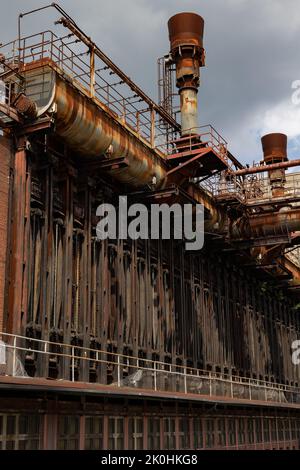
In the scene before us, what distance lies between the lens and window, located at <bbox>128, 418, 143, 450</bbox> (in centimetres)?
2105

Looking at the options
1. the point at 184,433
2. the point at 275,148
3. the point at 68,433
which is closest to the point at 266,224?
the point at 184,433

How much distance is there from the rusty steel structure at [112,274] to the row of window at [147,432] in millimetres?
54

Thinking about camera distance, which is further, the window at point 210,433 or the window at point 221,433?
the window at point 221,433

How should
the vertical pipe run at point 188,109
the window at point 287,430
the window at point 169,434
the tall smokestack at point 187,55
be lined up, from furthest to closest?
1. the window at point 287,430
2. the tall smokestack at point 187,55
3. the vertical pipe run at point 188,109
4. the window at point 169,434


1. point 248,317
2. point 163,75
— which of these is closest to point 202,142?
point 163,75

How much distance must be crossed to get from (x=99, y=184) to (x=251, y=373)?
829 inches

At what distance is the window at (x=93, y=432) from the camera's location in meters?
18.9

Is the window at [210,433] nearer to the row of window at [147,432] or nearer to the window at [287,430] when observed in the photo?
the row of window at [147,432]

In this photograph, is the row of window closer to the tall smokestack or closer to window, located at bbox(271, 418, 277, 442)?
window, located at bbox(271, 418, 277, 442)

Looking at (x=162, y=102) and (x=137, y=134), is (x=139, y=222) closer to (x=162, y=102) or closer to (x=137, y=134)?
(x=137, y=134)

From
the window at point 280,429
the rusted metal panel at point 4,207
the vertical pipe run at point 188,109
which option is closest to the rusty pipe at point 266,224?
the vertical pipe run at point 188,109

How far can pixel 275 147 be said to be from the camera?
162 ft
